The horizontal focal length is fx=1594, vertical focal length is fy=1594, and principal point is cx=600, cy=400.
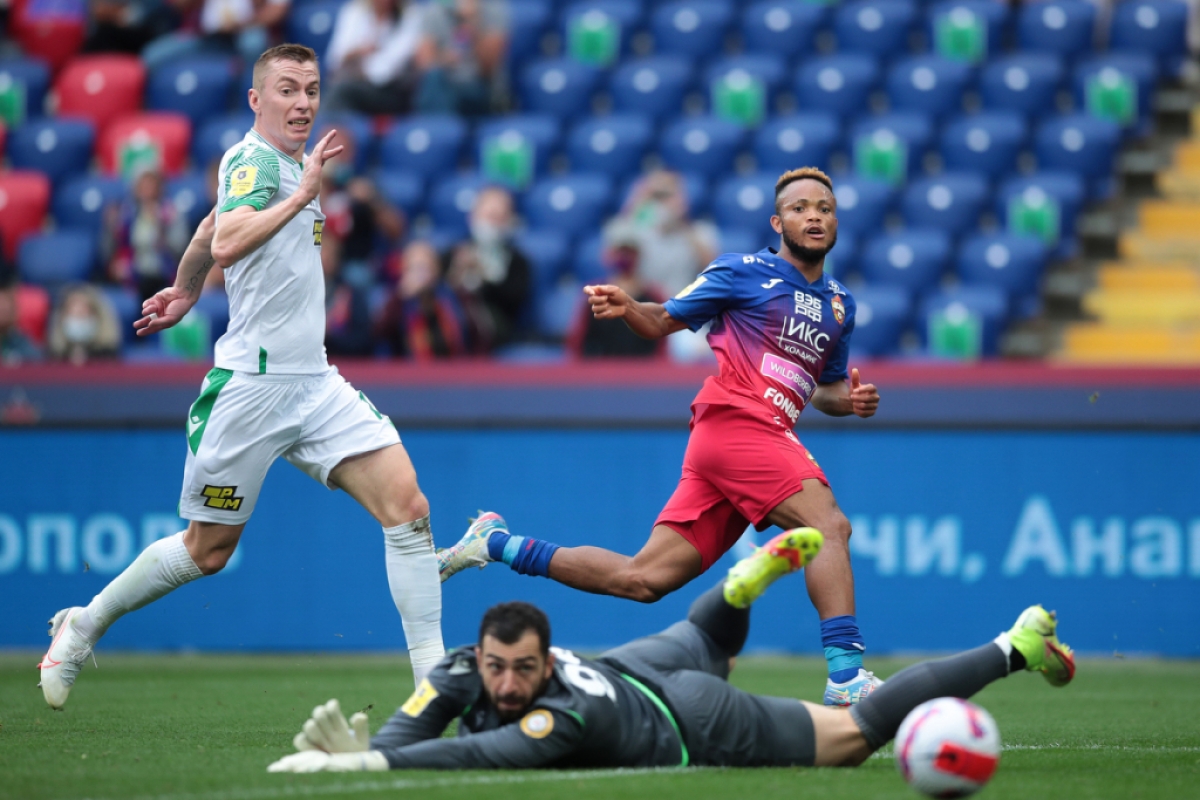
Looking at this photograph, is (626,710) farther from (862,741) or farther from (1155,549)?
(1155,549)

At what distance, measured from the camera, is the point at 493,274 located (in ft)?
41.5

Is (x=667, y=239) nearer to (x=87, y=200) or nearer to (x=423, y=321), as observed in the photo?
(x=423, y=321)

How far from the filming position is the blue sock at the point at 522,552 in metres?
6.99

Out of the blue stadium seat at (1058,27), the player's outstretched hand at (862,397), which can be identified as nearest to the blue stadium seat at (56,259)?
the player's outstretched hand at (862,397)

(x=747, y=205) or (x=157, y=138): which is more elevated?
(x=157, y=138)

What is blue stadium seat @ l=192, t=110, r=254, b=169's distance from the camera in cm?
1493

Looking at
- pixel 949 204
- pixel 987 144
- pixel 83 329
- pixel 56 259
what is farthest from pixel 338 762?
pixel 987 144

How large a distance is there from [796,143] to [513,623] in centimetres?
1013

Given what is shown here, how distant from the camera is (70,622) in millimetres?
6918

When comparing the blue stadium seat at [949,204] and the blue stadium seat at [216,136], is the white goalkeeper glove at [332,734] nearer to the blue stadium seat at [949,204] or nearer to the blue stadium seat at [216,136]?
the blue stadium seat at [949,204]

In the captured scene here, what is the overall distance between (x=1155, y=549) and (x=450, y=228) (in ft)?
21.9

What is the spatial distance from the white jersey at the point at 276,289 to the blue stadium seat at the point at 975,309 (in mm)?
7257

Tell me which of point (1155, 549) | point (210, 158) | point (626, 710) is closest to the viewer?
point (626, 710)

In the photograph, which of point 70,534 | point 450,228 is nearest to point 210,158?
point 450,228
